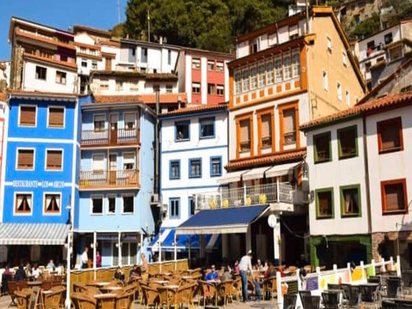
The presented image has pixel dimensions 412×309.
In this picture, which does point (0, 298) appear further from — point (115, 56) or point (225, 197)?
point (115, 56)

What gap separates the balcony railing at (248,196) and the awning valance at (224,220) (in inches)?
17.9

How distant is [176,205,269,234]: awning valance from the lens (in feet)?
90.0

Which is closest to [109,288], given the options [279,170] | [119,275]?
[119,275]

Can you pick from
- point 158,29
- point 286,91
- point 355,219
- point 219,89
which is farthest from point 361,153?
point 158,29

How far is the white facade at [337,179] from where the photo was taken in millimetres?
25141

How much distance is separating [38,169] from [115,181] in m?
5.47

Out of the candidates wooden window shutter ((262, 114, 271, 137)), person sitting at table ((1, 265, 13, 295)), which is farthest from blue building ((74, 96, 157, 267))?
person sitting at table ((1, 265, 13, 295))

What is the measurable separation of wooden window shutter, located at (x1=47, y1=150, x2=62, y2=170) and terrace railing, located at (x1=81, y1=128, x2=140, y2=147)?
2209 mm

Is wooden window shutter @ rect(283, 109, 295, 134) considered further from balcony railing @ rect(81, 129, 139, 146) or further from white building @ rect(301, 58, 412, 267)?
balcony railing @ rect(81, 129, 139, 146)

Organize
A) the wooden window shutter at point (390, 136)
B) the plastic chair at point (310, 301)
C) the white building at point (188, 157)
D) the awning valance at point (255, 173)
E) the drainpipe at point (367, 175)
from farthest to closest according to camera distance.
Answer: the white building at point (188, 157) → the awning valance at point (255, 173) → the drainpipe at point (367, 175) → the wooden window shutter at point (390, 136) → the plastic chair at point (310, 301)

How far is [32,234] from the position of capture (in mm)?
33938

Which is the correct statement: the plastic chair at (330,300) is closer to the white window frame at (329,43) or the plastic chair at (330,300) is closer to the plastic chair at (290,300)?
the plastic chair at (290,300)

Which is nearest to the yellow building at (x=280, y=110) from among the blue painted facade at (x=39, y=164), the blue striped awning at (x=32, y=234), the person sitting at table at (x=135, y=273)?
the person sitting at table at (x=135, y=273)

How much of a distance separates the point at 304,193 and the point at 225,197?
519 centimetres
